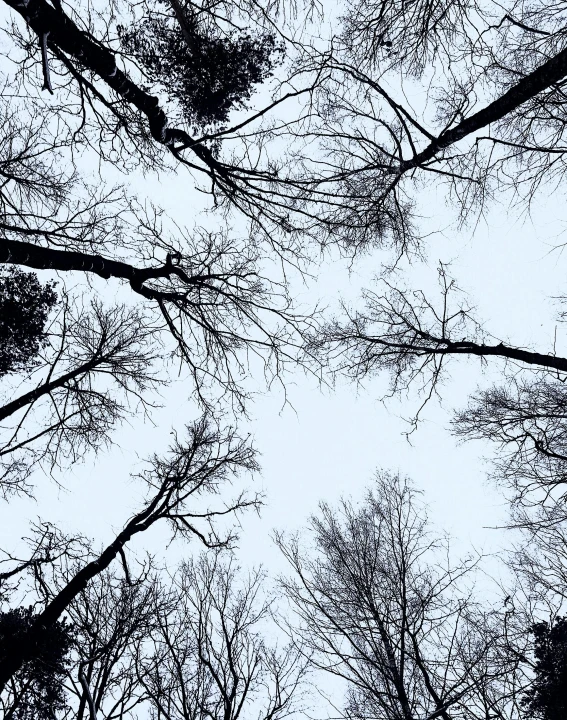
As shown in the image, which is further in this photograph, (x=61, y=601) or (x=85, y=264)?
(x=61, y=601)

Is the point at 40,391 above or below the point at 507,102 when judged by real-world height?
below

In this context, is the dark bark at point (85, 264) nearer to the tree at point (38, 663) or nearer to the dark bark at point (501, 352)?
the dark bark at point (501, 352)

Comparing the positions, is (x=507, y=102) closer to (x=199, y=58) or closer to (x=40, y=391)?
(x=199, y=58)

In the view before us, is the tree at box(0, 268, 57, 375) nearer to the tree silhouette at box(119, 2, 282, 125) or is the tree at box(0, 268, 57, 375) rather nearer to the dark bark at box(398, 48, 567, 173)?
the tree silhouette at box(119, 2, 282, 125)

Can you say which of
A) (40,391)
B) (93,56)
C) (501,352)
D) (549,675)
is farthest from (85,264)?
(549,675)

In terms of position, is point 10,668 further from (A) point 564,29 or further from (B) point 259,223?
(A) point 564,29

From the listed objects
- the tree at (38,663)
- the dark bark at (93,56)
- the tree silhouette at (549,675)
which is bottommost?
the tree at (38,663)

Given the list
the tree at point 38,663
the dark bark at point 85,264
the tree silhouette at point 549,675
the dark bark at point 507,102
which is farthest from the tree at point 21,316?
the tree silhouette at point 549,675

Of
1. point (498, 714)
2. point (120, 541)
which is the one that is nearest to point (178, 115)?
point (120, 541)

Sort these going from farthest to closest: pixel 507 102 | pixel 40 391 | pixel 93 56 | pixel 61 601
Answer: pixel 40 391 < pixel 61 601 < pixel 507 102 < pixel 93 56

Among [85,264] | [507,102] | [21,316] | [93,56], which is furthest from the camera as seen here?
[21,316]

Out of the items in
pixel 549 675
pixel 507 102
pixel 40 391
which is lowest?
pixel 549 675

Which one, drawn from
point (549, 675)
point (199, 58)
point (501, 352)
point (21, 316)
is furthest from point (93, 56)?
point (549, 675)

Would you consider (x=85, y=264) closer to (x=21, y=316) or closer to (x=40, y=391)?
(x=21, y=316)
